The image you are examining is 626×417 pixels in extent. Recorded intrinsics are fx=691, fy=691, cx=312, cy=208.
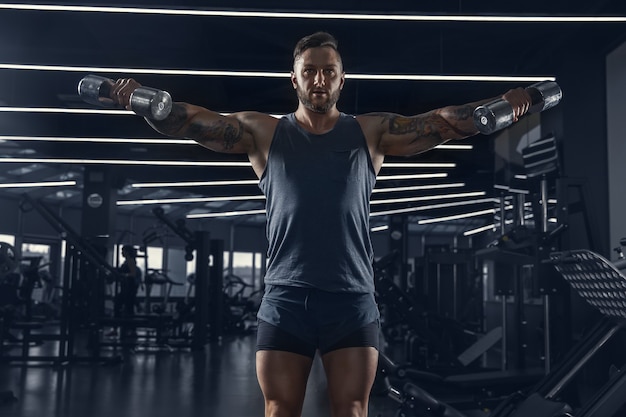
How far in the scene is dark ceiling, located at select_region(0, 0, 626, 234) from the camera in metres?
4.22

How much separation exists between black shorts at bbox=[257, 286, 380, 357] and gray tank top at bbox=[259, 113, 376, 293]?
0.03 m

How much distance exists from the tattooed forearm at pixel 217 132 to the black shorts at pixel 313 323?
36 centimetres

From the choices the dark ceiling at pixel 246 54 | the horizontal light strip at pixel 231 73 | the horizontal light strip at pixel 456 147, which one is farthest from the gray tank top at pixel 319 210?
the horizontal light strip at pixel 456 147

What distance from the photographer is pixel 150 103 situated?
1434 millimetres

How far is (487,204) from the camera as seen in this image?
1194 cm

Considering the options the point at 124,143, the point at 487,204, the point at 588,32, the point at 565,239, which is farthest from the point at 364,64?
the point at 487,204

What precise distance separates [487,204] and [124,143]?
685cm

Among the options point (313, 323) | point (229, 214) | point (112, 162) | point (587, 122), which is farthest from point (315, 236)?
point (229, 214)

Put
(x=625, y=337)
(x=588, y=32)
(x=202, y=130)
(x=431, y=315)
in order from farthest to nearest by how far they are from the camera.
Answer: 1. (x=431, y=315)
2. (x=588, y=32)
3. (x=625, y=337)
4. (x=202, y=130)

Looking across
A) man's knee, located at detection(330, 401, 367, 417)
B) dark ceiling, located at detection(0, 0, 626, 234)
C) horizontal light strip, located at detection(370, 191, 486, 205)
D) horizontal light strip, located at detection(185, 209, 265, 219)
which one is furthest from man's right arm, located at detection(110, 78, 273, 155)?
horizontal light strip, located at detection(185, 209, 265, 219)

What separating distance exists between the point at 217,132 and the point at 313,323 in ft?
1.58

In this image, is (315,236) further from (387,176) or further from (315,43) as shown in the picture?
(387,176)

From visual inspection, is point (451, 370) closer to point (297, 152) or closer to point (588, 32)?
point (588, 32)

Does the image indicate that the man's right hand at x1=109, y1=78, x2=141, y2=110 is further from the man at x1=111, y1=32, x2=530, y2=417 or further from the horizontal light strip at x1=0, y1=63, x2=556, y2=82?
the horizontal light strip at x1=0, y1=63, x2=556, y2=82
